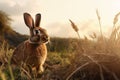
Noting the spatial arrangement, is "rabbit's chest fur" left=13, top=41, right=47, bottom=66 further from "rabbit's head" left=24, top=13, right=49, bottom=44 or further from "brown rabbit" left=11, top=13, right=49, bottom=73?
"rabbit's head" left=24, top=13, right=49, bottom=44

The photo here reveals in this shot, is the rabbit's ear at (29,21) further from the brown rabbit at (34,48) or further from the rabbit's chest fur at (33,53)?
the rabbit's chest fur at (33,53)

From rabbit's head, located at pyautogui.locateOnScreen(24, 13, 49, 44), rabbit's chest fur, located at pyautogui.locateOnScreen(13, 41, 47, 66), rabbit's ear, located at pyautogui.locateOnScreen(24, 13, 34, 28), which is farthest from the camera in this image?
rabbit's ear, located at pyautogui.locateOnScreen(24, 13, 34, 28)

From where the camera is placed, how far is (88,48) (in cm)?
425

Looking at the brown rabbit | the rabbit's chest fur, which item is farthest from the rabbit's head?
the rabbit's chest fur

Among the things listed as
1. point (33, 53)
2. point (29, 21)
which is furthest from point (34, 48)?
point (29, 21)

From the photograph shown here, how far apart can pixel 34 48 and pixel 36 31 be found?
0.34 m

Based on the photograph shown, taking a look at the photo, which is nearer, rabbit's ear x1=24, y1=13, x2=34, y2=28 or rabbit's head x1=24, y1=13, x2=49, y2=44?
rabbit's head x1=24, y1=13, x2=49, y2=44

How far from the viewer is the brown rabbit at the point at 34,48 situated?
737 centimetres

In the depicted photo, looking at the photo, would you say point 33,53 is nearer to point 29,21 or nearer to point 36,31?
point 36,31

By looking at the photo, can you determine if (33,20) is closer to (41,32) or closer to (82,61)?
(41,32)

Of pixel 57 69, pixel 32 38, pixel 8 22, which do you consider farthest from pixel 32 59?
pixel 8 22

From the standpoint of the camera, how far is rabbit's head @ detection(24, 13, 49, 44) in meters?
7.33

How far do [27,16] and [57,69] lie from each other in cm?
353

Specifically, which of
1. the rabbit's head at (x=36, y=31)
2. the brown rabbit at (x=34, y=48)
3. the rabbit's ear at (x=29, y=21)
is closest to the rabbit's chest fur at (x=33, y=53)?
the brown rabbit at (x=34, y=48)
